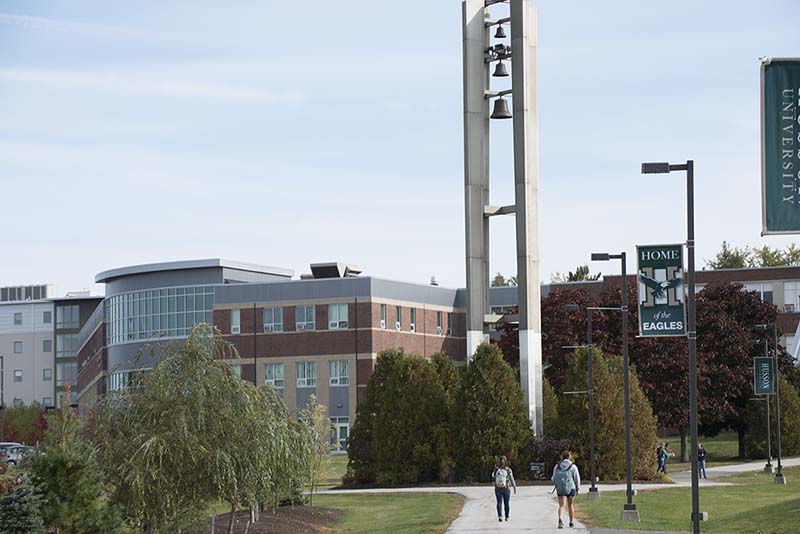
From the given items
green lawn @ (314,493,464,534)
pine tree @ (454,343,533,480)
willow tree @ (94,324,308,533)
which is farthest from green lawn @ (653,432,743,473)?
willow tree @ (94,324,308,533)

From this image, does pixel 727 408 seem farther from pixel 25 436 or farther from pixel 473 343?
pixel 25 436

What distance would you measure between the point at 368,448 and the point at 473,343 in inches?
224

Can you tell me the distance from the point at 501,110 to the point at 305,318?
43200 mm

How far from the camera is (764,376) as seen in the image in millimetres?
51375

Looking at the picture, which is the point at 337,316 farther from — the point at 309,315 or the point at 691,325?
the point at 691,325

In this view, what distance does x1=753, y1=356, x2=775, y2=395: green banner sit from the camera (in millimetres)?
51062

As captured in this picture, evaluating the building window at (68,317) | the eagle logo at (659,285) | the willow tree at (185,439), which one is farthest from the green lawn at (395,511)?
the building window at (68,317)

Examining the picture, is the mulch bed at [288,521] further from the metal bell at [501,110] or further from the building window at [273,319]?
the building window at [273,319]

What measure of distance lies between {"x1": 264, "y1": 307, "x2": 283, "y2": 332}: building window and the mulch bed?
179 ft

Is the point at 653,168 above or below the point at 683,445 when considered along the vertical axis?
above

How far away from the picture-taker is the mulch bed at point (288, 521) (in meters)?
32.8

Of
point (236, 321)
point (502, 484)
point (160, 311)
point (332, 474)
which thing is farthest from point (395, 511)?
point (160, 311)

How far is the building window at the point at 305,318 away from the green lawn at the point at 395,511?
46195mm

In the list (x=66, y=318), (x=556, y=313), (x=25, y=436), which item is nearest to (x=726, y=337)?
(x=556, y=313)
